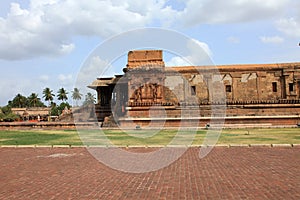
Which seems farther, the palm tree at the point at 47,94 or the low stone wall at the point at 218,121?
the palm tree at the point at 47,94

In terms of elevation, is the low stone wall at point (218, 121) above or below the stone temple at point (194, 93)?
below

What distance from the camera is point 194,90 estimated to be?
37156 mm

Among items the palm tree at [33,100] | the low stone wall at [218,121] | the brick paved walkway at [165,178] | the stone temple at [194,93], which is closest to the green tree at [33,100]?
the palm tree at [33,100]

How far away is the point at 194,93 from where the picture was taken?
37.2 m

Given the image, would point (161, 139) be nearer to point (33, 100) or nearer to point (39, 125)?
point (39, 125)

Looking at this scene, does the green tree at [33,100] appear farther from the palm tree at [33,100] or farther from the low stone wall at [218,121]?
the low stone wall at [218,121]

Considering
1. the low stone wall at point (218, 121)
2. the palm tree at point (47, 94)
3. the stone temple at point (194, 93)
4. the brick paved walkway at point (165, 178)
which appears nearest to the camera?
the brick paved walkway at point (165, 178)

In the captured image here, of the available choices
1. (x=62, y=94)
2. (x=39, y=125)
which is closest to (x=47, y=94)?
(x=62, y=94)

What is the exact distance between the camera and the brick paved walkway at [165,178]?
621cm

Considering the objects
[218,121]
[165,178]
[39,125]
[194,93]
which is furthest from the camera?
[194,93]

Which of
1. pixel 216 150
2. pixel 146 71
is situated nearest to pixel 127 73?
pixel 146 71

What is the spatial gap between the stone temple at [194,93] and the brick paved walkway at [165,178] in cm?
1864

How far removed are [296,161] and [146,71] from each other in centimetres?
2445

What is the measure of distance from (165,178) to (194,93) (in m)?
30.0
